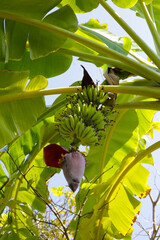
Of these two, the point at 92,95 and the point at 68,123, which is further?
the point at 92,95

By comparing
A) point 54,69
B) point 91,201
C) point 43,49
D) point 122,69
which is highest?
point 54,69

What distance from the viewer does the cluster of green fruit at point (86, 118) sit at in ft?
3.04

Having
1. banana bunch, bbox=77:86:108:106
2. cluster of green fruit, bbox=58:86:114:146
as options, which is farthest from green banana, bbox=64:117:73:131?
banana bunch, bbox=77:86:108:106

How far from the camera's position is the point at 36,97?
4.21 ft

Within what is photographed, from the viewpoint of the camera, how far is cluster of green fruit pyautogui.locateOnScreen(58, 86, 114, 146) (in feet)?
3.04

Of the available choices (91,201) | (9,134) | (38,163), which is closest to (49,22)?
(9,134)

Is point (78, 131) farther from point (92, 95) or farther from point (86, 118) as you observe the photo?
point (92, 95)

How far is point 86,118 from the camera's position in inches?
38.7

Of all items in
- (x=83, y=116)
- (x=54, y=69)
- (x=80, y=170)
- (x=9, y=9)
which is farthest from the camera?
(x=54, y=69)

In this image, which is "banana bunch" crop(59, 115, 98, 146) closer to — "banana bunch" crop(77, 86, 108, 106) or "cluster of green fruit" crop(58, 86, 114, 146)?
"cluster of green fruit" crop(58, 86, 114, 146)

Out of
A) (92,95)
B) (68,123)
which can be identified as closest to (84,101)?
(92,95)

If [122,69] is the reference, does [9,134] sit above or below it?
below

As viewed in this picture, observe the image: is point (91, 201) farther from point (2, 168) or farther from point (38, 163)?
point (2, 168)

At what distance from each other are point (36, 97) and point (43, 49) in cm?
23
